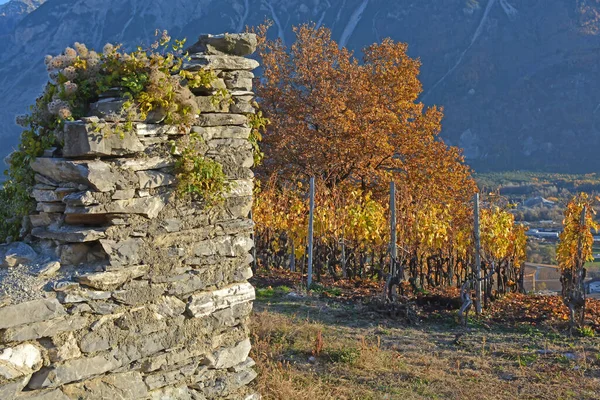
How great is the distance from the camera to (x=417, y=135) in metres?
17.9

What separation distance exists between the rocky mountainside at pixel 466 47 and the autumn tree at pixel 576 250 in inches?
1694

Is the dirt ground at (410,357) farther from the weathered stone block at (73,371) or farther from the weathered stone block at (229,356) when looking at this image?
the weathered stone block at (73,371)

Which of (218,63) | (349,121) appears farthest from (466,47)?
(218,63)

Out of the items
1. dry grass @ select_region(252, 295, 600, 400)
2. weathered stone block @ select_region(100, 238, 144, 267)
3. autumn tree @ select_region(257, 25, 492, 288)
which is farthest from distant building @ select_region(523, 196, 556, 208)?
weathered stone block @ select_region(100, 238, 144, 267)

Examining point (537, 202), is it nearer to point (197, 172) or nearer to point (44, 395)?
point (197, 172)

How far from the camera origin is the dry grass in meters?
5.93

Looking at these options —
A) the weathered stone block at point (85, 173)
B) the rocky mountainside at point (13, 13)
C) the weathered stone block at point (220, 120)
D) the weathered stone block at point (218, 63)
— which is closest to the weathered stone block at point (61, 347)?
the weathered stone block at point (85, 173)

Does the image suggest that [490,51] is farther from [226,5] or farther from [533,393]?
[533,393]

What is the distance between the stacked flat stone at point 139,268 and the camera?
12.4 ft

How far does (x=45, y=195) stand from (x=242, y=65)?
69.7 inches

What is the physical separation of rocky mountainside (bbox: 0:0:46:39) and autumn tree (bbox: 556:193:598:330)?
371 ft

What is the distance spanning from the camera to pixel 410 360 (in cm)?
680

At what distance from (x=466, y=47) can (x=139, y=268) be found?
8402cm

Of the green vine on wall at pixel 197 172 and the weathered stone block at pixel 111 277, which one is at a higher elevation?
the green vine on wall at pixel 197 172
